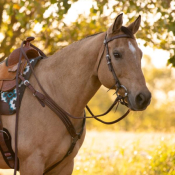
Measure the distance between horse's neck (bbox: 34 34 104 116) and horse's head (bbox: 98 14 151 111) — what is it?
→ 15cm

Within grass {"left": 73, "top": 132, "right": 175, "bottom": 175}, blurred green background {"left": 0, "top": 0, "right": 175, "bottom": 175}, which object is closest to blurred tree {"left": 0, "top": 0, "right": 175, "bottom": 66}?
blurred green background {"left": 0, "top": 0, "right": 175, "bottom": 175}

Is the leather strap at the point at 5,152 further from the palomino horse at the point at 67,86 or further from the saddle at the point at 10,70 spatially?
the saddle at the point at 10,70

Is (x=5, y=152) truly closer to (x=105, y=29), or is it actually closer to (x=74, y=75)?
(x=74, y=75)

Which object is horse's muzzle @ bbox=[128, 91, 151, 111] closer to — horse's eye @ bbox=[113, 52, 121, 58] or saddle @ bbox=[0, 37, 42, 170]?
horse's eye @ bbox=[113, 52, 121, 58]

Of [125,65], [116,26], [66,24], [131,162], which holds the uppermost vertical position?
[116,26]

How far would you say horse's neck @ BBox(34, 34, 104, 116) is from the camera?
11.4 ft

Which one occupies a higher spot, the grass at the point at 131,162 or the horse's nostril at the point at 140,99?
the horse's nostril at the point at 140,99

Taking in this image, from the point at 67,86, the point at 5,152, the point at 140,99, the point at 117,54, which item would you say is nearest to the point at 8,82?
the point at 67,86

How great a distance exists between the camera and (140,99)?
3.13 meters

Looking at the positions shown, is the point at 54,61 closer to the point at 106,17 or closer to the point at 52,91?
the point at 52,91

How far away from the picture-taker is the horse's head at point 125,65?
3.13 meters

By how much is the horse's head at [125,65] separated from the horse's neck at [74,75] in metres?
0.15

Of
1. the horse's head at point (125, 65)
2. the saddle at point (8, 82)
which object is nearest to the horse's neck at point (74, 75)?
the horse's head at point (125, 65)

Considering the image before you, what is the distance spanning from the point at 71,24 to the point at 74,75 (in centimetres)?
484
